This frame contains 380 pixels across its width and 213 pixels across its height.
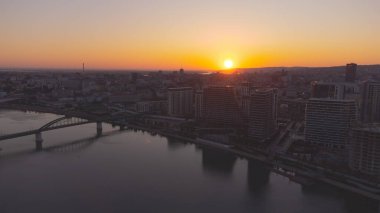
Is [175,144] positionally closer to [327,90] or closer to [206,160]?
[206,160]

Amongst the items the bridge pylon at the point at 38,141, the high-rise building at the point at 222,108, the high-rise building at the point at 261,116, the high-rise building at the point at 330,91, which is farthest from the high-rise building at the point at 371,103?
the bridge pylon at the point at 38,141

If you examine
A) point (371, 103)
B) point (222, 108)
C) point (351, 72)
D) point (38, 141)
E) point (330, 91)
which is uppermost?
point (351, 72)

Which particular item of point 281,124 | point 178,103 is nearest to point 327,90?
point 281,124

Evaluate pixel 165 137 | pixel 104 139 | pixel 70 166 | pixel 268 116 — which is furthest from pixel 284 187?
pixel 104 139

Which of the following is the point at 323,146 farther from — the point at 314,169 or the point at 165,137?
the point at 165,137

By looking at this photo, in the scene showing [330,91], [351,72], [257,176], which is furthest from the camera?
[351,72]

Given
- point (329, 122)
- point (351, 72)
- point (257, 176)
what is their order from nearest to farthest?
point (257, 176), point (329, 122), point (351, 72)

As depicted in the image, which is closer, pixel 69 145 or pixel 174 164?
pixel 174 164
